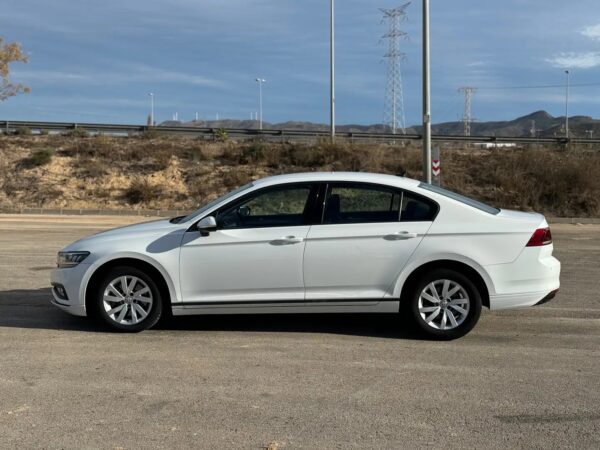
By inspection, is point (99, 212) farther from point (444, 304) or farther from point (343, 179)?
point (444, 304)

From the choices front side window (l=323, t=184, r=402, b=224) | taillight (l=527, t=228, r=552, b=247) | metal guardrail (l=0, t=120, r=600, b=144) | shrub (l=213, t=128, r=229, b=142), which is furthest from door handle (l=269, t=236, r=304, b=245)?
shrub (l=213, t=128, r=229, b=142)

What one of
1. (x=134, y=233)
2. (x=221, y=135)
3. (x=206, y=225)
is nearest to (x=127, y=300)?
Result: (x=134, y=233)

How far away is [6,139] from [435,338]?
3578 centimetres

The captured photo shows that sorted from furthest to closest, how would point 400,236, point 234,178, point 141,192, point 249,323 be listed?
point 234,178 < point 141,192 < point 249,323 < point 400,236

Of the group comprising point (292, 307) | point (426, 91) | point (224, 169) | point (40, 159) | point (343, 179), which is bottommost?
point (292, 307)

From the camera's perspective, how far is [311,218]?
6.15 meters

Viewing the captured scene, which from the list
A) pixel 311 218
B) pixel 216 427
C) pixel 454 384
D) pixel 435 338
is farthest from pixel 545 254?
pixel 216 427

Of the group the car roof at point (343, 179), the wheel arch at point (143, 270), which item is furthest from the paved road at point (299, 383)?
the car roof at point (343, 179)

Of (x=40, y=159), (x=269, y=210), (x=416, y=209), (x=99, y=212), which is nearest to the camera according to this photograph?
(x=416, y=209)

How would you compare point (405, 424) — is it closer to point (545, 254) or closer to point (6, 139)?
point (545, 254)

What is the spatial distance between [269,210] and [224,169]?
2617 cm

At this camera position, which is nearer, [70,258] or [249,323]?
[70,258]

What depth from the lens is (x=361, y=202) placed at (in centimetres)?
633

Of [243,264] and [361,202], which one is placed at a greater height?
[361,202]
